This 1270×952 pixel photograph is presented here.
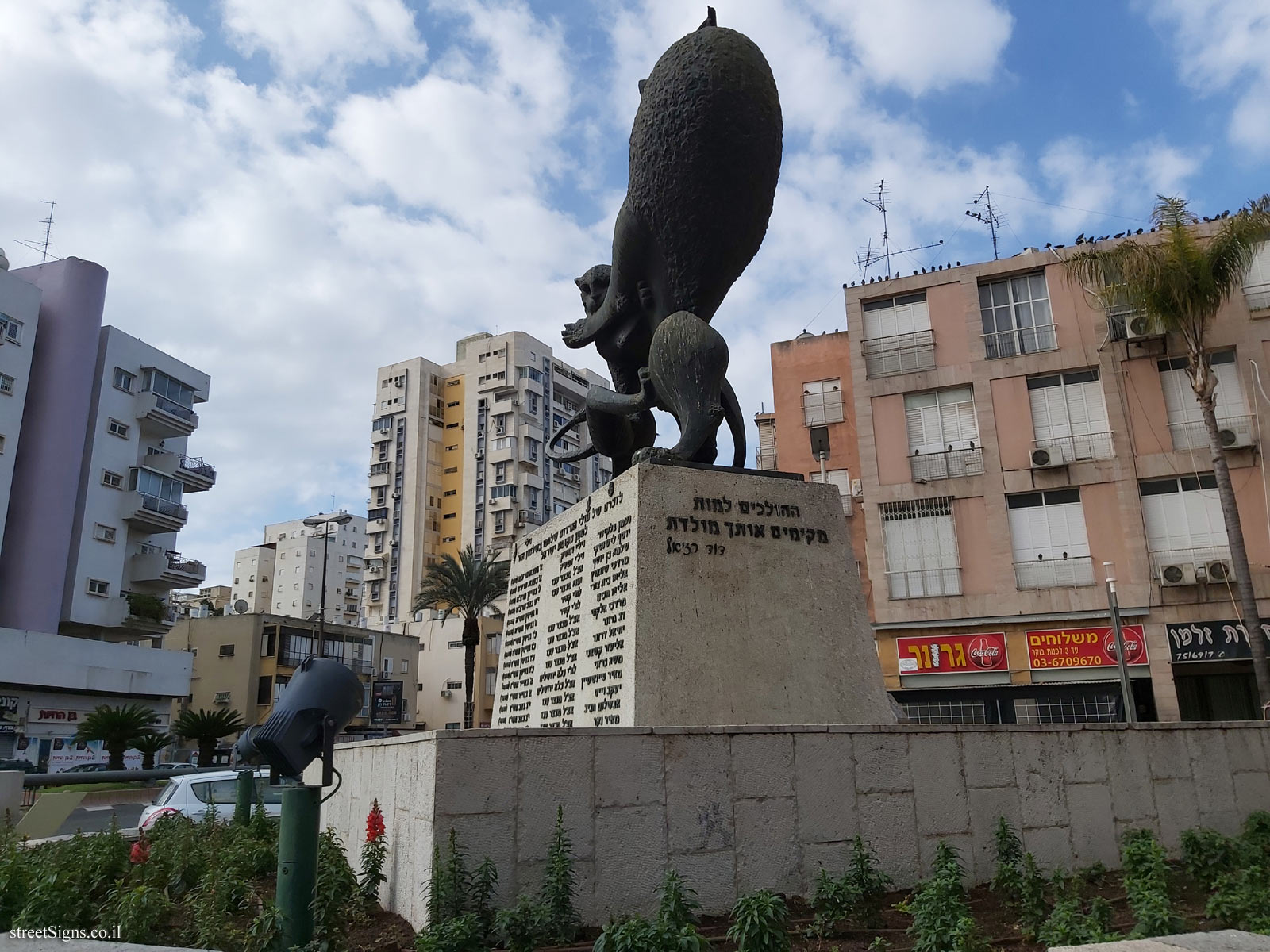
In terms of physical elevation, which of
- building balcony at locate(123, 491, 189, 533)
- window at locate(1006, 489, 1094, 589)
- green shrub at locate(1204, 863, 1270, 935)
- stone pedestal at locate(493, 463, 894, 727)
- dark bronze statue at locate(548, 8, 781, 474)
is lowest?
green shrub at locate(1204, 863, 1270, 935)

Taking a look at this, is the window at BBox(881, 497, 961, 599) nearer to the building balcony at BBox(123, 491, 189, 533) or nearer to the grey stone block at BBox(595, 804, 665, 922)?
the grey stone block at BBox(595, 804, 665, 922)

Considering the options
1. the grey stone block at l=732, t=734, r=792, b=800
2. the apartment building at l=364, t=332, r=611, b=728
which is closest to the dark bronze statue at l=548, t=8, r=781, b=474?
the grey stone block at l=732, t=734, r=792, b=800

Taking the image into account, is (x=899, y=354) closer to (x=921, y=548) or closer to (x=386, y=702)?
(x=921, y=548)

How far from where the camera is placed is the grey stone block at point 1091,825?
6148mm

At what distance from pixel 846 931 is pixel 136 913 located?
3.56m

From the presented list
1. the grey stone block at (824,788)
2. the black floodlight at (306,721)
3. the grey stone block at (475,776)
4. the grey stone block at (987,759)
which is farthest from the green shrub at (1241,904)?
the black floodlight at (306,721)

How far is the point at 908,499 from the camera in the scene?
2712 centimetres

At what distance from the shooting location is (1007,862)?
5703 millimetres

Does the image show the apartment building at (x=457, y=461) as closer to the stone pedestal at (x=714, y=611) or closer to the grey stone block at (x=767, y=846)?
the stone pedestal at (x=714, y=611)

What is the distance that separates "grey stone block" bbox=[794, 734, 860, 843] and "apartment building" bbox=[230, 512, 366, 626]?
9844cm

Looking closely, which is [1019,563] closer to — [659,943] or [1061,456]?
[1061,456]

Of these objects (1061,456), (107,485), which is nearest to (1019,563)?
(1061,456)

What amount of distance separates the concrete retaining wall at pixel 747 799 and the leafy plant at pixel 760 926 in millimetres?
704

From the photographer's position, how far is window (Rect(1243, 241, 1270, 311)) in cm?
2542
